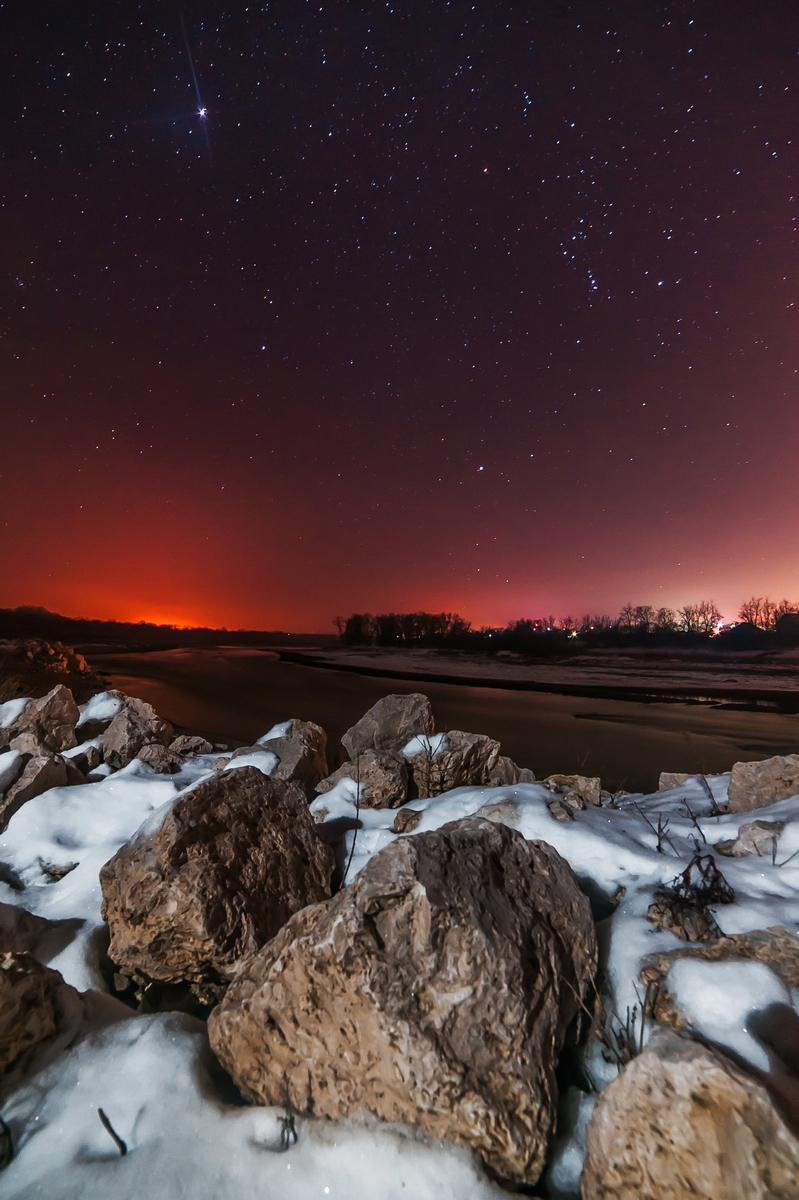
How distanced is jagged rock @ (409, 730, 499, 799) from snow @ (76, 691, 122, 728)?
5945 millimetres

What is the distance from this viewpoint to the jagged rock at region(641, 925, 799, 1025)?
2.27 m

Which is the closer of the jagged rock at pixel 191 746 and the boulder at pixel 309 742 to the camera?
the boulder at pixel 309 742

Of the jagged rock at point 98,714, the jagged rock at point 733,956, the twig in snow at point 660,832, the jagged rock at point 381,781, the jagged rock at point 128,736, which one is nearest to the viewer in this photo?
the jagged rock at point 733,956

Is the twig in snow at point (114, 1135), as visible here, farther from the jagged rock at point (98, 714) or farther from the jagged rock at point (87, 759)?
the jagged rock at point (98, 714)

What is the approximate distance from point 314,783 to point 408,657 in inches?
289

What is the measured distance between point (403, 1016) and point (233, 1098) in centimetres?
95

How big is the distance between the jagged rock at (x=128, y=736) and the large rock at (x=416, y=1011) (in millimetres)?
5394

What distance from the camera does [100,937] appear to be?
339 cm

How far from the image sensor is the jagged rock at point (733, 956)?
7.46 ft

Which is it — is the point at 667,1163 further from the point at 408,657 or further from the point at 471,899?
the point at 408,657

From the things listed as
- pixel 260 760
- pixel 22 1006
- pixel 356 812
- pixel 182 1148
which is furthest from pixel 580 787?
pixel 22 1006

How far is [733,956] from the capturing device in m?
2.42

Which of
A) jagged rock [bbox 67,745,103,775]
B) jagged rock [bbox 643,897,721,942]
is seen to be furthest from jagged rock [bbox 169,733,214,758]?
jagged rock [bbox 643,897,721,942]

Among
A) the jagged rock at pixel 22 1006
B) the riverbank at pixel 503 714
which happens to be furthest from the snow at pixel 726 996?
the riverbank at pixel 503 714
